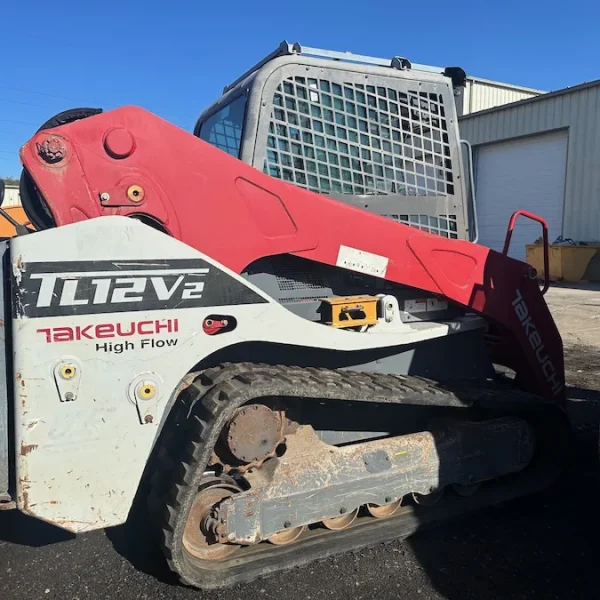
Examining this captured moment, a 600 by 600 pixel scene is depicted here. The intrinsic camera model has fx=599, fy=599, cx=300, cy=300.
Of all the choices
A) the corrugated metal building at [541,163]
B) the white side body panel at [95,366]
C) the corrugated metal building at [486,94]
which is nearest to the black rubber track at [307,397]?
the white side body panel at [95,366]

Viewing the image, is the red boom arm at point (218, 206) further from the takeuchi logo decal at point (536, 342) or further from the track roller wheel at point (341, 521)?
the track roller wheel at point (341, 521)

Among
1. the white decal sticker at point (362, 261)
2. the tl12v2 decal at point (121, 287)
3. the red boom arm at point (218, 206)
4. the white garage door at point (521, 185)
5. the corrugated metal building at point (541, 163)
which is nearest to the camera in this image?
the tl12v2 decal at point (121, 287)

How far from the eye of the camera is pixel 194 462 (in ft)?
7.85

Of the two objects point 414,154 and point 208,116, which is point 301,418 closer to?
point 414,154

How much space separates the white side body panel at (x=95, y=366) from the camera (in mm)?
2193

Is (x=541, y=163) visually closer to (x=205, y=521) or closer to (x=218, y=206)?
(x=218, y=206)

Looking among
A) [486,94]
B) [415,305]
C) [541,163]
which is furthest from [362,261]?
[486,94]

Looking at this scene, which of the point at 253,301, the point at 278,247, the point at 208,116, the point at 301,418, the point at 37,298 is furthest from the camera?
the point at 208,116

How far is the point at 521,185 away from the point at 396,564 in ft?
55.6

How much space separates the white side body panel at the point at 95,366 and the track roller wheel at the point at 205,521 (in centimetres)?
35

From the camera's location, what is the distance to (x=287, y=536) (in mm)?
2941

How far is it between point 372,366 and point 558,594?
4.38 feet

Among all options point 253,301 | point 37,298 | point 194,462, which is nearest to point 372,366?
point 253,301

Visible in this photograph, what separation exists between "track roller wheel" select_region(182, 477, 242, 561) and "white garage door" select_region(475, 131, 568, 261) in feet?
54.1
